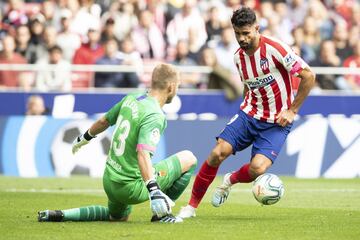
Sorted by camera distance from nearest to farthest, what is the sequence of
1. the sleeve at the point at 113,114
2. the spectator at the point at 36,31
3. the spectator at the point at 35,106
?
the sleeve at the point at 113,114 < the spectator at the point at 35,106 < the spectator at the point at 36,31

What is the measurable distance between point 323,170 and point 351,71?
137 inches

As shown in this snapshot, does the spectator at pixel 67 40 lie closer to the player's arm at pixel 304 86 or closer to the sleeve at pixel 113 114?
the player's arm at pixel 304 86

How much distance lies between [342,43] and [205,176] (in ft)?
39.9

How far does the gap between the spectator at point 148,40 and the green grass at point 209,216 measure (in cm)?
536

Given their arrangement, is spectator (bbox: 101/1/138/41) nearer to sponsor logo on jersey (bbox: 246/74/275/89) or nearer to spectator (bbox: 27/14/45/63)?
spectator (bbox: 27/14/45/63)

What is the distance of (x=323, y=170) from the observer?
61.0ft

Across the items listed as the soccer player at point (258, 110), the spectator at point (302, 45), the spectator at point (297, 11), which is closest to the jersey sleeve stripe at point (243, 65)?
the soccer player at point (258, 110)

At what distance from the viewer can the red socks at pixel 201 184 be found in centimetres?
1116

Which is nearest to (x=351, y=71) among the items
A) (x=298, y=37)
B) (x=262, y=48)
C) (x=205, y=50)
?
(x=298, y=37)

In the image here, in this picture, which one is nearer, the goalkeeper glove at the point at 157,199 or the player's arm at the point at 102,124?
the goalkeeper glove at the point at 157,199

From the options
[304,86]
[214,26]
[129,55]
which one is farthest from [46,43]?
[304,86]

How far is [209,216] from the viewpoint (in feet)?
37.3

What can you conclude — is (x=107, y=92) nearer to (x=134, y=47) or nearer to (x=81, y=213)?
(x=134, y=47)

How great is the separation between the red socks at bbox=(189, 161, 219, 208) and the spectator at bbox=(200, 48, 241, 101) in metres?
8.93
